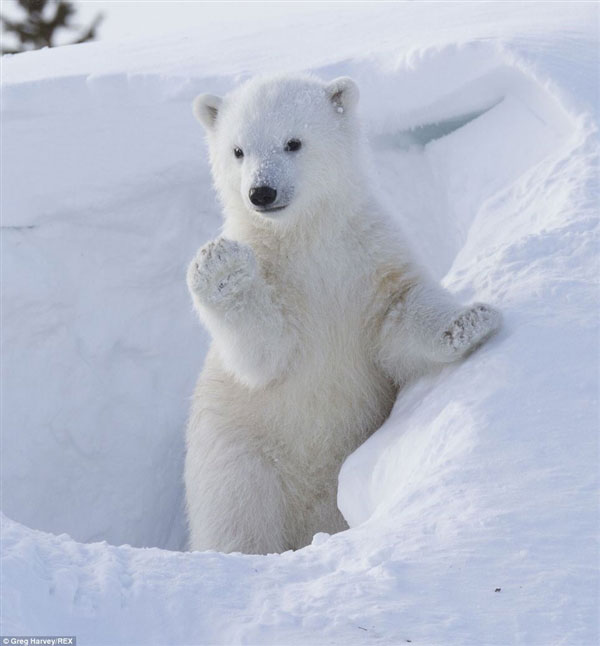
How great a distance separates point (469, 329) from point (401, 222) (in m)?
0.79

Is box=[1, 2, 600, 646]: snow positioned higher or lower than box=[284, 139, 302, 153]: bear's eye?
lower

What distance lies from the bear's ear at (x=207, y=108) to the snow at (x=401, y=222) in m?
0.81

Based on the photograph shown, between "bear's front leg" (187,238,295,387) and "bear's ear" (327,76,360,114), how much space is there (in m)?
0.76

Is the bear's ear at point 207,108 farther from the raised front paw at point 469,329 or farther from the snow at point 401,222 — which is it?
the raised front paw at point 469,329

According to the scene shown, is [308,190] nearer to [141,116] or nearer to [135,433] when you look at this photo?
[141,116]

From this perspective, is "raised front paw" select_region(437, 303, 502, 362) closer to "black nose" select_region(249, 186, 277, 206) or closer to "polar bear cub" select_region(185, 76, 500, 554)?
"polar bear cub" select_region(185, 76, 500, 554)

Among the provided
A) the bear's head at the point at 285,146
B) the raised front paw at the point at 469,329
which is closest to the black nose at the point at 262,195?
the bear's head at the point at 285,146

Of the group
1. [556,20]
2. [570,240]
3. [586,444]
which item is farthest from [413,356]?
[556,20]

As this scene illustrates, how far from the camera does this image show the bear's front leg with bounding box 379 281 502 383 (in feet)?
10.1

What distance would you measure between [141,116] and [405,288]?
1.97 m

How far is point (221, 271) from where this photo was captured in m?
3.11

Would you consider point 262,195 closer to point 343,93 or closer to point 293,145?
point 293,145

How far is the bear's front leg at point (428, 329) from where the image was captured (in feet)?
10.1

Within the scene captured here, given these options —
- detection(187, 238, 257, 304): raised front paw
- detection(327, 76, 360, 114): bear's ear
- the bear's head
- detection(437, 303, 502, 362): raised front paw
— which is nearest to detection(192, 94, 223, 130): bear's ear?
the bear's head
